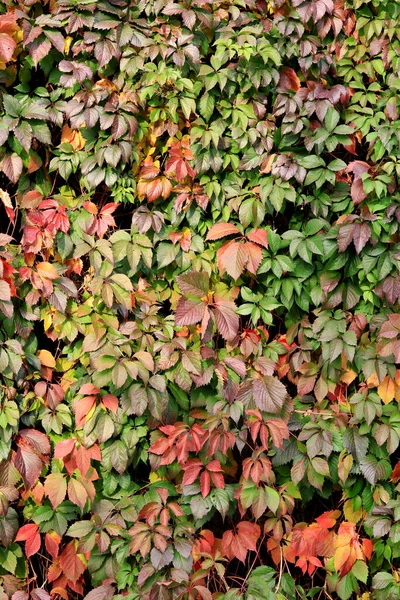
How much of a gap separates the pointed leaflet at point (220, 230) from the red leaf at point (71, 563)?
1.26 meters

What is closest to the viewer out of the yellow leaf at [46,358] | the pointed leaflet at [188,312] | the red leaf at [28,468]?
the pointed leaflet at [188,312]

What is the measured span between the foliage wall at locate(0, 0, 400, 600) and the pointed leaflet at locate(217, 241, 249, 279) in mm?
11

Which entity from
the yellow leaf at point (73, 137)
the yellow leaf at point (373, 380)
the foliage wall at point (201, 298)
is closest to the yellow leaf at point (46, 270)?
the foliage wall at point (201, 298)


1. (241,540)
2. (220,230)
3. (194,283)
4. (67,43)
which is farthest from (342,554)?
(67,43)

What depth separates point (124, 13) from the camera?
249 centimetres

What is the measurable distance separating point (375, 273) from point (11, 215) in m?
1.40

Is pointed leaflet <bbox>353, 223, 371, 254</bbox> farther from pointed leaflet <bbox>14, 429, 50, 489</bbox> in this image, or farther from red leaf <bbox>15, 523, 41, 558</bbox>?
red leaf <bbox>15, 523, 41, 558</bbox>

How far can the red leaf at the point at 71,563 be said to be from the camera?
243 cm

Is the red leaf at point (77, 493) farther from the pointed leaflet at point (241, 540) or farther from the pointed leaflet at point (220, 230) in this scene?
the pointed leaflet at point (220, 230)

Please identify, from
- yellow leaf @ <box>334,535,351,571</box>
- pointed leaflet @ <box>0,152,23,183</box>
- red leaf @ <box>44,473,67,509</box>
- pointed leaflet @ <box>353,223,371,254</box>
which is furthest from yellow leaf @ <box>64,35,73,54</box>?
yellow leaf @ <box>334,535,351,571</box>

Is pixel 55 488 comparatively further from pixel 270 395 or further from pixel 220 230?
pixel 220 230

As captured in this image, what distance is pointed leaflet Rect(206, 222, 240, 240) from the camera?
7.96ft

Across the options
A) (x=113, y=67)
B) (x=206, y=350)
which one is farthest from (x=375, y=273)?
(x=113, y=67)

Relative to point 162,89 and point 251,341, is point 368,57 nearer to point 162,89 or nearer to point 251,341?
point 162,89
